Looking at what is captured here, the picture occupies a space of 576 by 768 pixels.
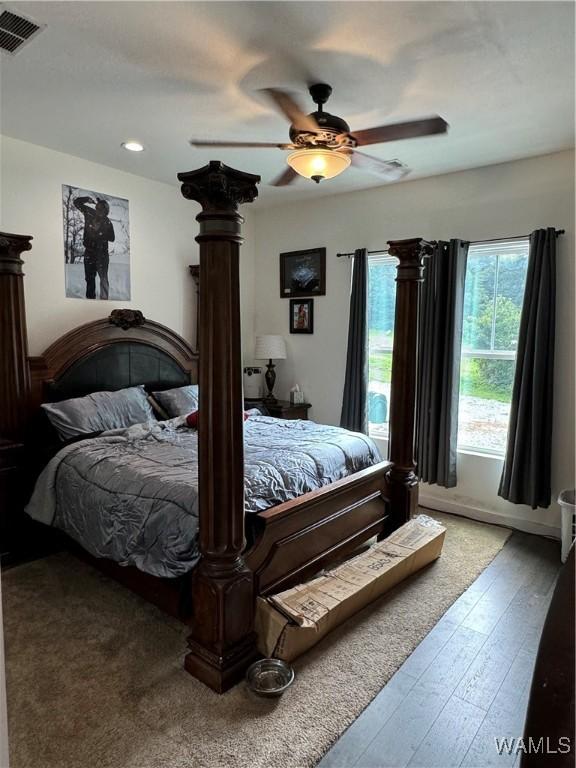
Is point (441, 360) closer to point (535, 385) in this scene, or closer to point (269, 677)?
point (535, 385)

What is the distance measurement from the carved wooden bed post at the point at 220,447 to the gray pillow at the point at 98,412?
170 centimetres

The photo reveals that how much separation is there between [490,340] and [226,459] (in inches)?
110

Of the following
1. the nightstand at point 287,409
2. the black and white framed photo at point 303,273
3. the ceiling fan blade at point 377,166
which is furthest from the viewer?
the black and white framed photo at point 303,273

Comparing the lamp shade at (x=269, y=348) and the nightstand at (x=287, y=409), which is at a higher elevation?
the lamp shade at (x=269, y=348)

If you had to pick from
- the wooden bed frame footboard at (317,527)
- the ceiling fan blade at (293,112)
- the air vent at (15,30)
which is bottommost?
the wooden bed frame footboard at (317,527)

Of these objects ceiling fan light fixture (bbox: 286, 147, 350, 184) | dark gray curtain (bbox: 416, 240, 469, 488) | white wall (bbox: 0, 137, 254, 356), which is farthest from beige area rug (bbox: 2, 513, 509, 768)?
ceiling fan light fixture (bbox: 286, 147, 350, 184)

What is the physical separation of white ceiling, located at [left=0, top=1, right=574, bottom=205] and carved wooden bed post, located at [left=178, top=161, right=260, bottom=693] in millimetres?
726

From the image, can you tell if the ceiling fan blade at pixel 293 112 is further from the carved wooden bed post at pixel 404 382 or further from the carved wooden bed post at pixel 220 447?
the carved wooden bed post at pixel 404 382

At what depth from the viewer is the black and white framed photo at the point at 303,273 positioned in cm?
477

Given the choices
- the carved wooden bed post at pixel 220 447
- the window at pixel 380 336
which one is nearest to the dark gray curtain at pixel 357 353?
the window at pixel 380 336

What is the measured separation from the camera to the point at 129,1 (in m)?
1.85

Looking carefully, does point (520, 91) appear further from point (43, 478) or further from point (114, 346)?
point (43, 478)

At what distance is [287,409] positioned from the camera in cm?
462

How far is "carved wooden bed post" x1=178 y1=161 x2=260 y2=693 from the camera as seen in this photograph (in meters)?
1.90
